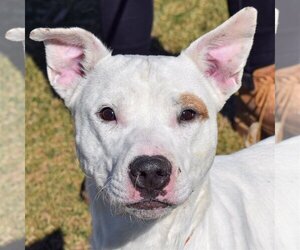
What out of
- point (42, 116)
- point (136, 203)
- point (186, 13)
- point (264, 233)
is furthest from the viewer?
point (186, 13)

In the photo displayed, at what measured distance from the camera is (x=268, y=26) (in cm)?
584

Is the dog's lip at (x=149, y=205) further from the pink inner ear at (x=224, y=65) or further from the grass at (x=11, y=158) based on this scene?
the grass at (x=11, y=158)

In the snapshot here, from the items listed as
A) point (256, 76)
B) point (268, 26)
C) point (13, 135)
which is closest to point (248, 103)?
point (256, 76)

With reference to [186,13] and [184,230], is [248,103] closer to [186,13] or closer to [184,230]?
[186,13]

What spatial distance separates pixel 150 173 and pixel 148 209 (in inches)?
8.9

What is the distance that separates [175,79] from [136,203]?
609mm

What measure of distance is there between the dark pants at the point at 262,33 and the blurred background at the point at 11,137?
1.72 meters

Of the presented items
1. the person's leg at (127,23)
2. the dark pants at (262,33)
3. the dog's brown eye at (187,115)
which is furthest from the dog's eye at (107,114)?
the dark pants at (262,33)

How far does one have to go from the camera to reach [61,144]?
6.55m

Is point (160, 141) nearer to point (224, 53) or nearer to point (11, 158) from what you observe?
point (224, 53)

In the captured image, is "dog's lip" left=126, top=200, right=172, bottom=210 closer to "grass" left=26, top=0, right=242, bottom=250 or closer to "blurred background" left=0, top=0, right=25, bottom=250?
"blurred background" left=0, top=0, right=25, bottom=250

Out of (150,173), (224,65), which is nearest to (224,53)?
(224,65)

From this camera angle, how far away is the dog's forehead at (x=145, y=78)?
3.50 meters

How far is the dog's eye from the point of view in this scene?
11.5 feet
